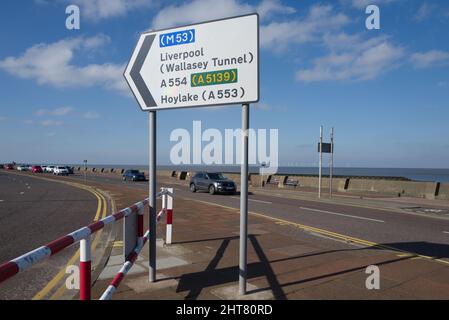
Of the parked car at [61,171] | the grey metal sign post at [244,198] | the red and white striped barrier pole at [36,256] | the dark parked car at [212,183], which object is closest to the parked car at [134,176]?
the dark parked car at [212,183]

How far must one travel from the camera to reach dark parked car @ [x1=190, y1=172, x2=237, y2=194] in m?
23.7

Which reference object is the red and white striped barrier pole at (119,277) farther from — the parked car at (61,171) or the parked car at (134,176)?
the parked car at (61,171)

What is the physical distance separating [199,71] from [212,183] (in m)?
19.4

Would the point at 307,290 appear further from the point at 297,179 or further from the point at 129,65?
the point at 297,179

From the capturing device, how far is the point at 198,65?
4863mm

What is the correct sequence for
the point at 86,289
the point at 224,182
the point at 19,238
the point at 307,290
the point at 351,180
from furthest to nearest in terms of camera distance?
the point at 351,180 → the point at 224,182 → the point at 19,238 → the point at 307,290 → the point at 86,289

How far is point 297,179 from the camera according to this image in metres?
33.8

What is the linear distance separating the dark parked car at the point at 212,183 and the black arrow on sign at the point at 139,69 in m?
18.6

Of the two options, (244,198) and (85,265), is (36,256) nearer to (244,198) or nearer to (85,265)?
(85,265)

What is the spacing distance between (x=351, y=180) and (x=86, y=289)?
27970 mm

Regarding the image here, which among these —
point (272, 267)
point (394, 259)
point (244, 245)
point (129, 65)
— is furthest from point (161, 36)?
point (394, 259)

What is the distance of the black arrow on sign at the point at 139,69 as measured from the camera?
16.9ft

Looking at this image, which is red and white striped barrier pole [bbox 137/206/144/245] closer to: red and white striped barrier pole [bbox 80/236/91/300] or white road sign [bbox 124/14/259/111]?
white road sign [bbox 124/14/259/111]

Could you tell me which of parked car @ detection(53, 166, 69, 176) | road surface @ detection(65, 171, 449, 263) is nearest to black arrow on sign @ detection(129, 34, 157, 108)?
road surface @ detection(65, 171, 449, 263)
